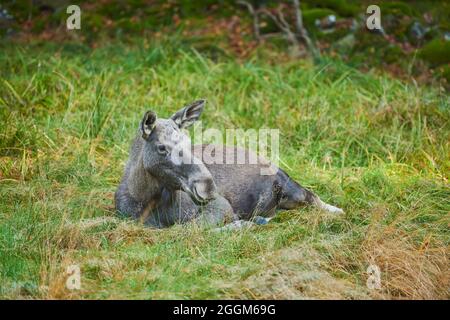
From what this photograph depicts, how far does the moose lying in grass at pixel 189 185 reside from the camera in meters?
7.24

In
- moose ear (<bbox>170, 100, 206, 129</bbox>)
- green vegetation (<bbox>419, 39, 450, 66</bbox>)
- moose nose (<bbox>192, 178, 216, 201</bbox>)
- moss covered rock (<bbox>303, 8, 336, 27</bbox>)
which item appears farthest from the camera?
moss covered rock (<bbox>303, 8, 336, 27</bbox>)

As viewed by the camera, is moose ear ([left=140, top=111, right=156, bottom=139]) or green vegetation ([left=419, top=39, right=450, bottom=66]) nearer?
moose ear ([left=140, top=111, right=156, bottom=139])

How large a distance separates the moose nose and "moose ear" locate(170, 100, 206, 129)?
69cm

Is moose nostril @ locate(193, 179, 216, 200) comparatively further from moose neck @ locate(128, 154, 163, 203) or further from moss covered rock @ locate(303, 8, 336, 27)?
moss covered rock @ locate(303, 8, 336, 27)

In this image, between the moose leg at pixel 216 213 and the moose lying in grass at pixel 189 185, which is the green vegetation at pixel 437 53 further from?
the moose leg at pixel 216 213

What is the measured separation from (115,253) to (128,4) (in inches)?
351

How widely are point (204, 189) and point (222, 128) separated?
3.30m

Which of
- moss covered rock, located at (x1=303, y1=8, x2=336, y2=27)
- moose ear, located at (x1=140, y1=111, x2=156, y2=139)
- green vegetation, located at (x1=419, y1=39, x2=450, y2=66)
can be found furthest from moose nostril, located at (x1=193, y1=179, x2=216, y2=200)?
moss covered rock, located at (x1=303, y1=8, x2=336, y2=27)

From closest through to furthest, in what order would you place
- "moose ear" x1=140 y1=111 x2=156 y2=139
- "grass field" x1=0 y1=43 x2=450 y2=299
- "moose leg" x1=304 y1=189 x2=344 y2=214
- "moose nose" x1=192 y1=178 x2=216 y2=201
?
1. "grass field" x1=0 y1=43 x2=450 y2=299
2. "moose nose" x1=192 y1=178 x2=216 y2=201
3. "moose ear" x1=140 y1=111 x2=156 y2=139
4. "moose leg" x1=304 y1=189 x2=344 y2=214

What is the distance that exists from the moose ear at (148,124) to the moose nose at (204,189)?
0.64m

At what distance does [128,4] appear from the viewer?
1477cm

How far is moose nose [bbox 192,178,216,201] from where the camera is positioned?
7168 mm

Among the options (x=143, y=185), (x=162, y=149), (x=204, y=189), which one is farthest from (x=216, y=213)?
(x=162, y=149)
